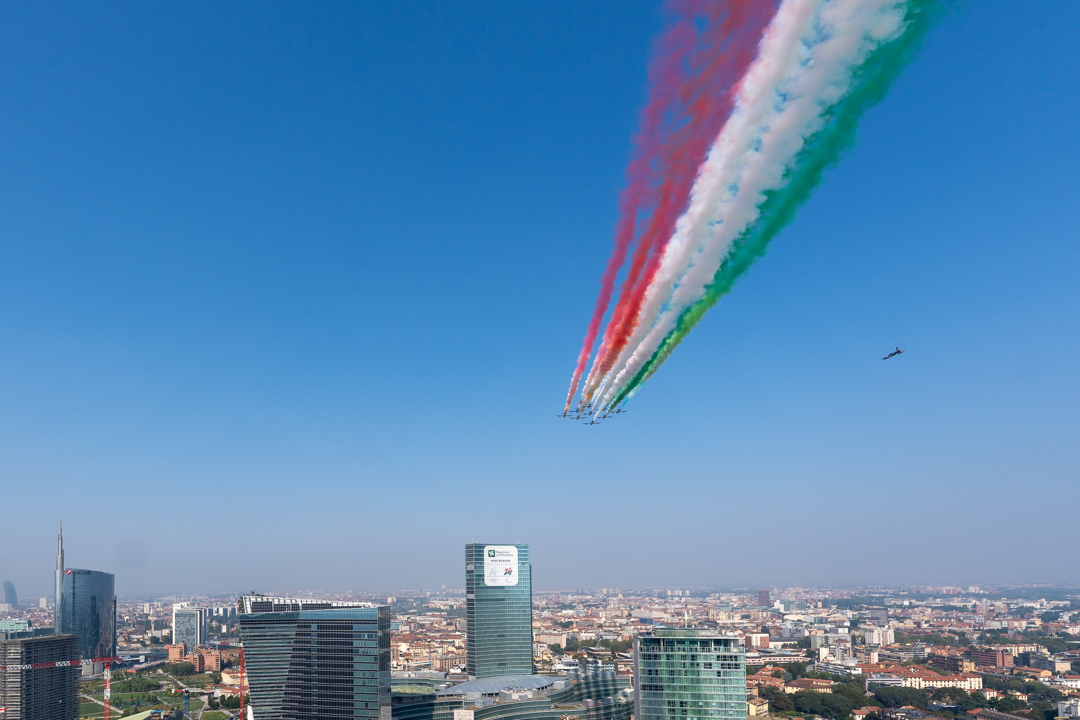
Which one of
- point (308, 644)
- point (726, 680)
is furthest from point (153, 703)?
point (726, 680)

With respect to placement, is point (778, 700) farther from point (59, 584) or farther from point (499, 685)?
point (59, 584)

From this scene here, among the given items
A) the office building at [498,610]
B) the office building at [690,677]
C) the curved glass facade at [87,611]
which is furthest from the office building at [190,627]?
the office building at [690,677]

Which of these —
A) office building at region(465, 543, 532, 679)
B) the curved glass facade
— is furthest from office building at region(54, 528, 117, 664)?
office building at region(465, 543, 532, 679)

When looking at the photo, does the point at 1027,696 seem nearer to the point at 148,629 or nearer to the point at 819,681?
the point at 819,681

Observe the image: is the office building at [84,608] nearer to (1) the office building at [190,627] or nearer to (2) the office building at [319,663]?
(1) the office building at [190,627]

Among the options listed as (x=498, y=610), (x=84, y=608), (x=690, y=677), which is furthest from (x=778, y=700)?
(x=84, y=608)
